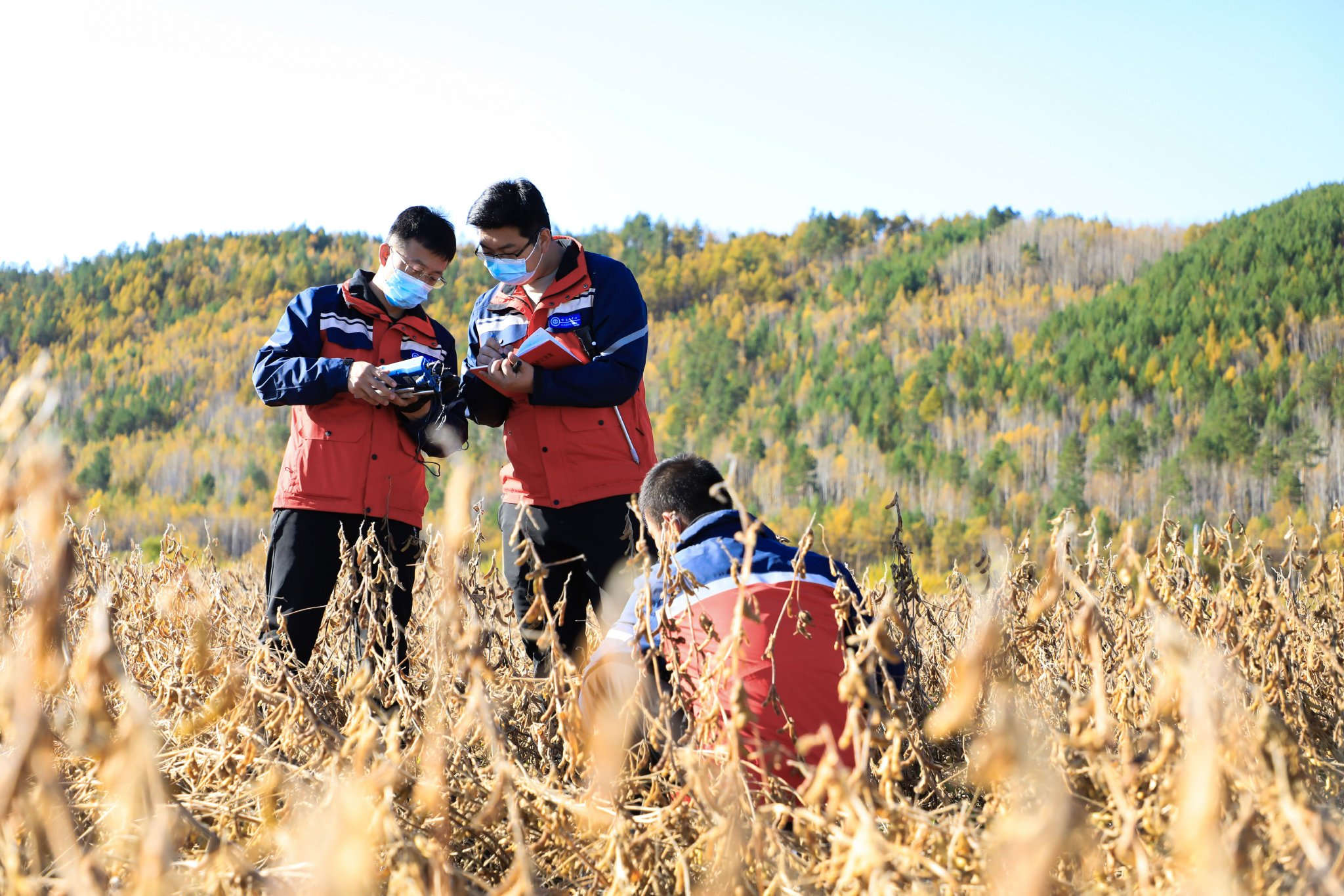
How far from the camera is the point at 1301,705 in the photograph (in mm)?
3000

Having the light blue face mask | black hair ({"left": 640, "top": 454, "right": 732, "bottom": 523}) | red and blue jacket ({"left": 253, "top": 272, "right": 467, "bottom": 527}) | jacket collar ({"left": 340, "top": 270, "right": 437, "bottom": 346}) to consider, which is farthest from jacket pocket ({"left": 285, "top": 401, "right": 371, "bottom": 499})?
black hair ({"left": 640, "top": 454, "right": 732, "bottom": 523})

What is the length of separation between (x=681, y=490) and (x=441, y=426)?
3.17ft

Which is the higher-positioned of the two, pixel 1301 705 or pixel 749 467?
pixel 1301 705

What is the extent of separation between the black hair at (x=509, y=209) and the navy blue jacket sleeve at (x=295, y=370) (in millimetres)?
572

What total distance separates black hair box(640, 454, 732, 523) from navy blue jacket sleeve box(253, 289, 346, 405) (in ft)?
3.42

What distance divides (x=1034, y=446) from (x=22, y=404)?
40877 mm

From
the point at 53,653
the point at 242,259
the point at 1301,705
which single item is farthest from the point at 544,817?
the point at 242,259

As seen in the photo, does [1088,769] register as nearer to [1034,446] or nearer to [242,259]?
[1034,446]

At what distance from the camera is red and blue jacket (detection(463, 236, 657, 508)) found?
3225 millimetres

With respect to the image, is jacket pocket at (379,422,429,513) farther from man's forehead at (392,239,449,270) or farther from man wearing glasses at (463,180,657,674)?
man's forehead at (392,239,449,270)

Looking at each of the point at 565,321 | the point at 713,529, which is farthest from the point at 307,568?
the point at 713,529

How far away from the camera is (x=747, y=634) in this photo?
6.62 feet

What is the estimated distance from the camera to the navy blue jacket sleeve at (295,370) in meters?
3.04

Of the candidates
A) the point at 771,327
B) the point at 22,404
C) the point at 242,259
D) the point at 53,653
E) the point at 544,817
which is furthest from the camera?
the point at 242,259
